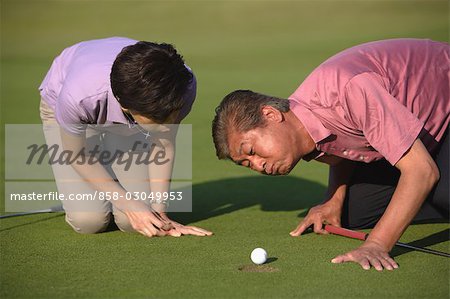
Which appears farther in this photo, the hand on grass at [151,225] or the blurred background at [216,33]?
the blurred background at [216,33]

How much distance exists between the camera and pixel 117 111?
5.16 m

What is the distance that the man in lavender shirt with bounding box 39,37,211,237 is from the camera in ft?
15.3

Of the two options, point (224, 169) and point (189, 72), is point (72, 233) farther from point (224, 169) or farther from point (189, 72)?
point (224, 169)

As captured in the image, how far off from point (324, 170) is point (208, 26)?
48.6 feet

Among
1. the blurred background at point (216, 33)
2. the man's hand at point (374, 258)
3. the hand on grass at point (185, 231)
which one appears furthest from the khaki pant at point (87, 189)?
the blurred background at point (216, 33)

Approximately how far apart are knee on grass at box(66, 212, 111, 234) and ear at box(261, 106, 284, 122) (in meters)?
1.67

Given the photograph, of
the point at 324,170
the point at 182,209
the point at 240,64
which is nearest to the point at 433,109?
the point at 182,209

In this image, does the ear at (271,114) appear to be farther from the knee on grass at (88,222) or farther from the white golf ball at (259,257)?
the knee on grass at (88,222)

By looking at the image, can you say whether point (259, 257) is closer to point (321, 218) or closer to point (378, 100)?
point (321, 218)

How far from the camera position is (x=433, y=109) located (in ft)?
16.0

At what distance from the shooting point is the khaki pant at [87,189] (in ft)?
18.2

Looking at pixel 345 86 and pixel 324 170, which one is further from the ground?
pixel 345 86

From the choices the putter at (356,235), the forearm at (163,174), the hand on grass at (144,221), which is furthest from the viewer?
the forearm at (163,174)

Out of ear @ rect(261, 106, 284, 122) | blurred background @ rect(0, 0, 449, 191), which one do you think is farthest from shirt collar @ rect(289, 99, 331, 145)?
blurred background @ rect(0, 0, 449, 191)
